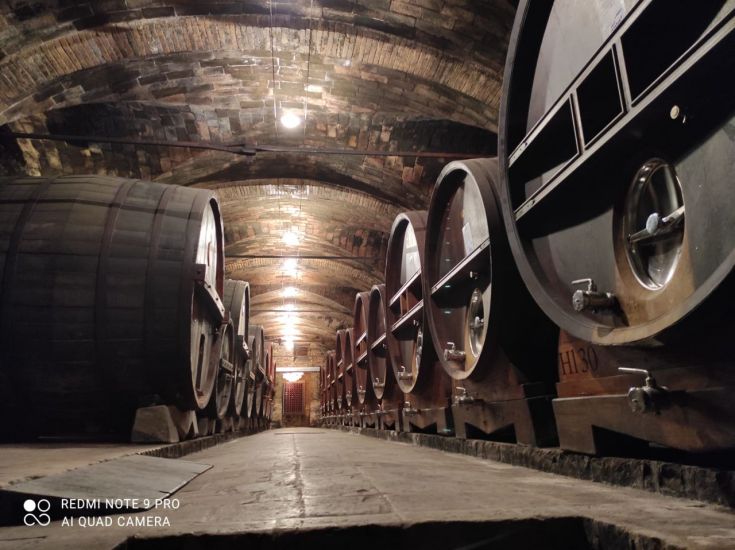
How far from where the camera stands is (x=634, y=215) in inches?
61.7

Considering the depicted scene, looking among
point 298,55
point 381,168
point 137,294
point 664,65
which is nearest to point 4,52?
point 298,55


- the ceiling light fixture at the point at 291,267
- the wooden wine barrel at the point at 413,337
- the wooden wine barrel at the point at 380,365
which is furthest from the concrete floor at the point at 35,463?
the ceiling light fixture at the point at 291,267

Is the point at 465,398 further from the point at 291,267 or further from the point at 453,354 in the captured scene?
the point at 291,267

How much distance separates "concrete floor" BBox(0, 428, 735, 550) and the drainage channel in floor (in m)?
0.02

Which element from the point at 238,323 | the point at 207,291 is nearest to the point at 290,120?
the point at 238,323

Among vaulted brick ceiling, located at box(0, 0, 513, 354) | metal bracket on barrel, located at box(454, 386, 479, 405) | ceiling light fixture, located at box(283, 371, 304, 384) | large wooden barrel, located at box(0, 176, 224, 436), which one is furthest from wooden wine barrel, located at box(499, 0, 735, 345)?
ceiling light fixture, located at box(283, 371, 304, 384)

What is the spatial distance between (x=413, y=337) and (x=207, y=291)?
1.80m

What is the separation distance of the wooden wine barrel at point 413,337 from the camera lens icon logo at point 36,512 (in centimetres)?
247

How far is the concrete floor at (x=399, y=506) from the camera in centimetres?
96

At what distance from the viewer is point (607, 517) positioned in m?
1.02

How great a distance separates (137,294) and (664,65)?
2.91 metres

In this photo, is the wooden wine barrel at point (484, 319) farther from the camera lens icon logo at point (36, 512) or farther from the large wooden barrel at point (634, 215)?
the camera lens icon logo at point (36, 512)

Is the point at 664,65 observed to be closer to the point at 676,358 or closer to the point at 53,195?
the point at 676,358

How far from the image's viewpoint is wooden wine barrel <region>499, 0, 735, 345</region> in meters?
1.19
